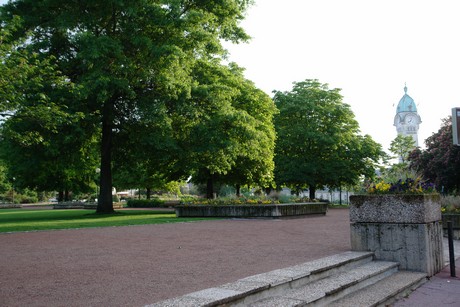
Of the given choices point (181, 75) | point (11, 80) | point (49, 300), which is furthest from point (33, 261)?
point (181, 75)

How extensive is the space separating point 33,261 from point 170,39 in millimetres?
16852

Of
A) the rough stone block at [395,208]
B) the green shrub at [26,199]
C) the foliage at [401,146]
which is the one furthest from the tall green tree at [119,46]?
the green shrub at [26,199]

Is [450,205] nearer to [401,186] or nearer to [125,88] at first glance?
[401,186]

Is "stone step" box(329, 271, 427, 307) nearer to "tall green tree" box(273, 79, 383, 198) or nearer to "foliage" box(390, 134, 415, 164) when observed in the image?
"tall green tree" box(273, 79, 383, 198)

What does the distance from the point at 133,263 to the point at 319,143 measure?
127 ft

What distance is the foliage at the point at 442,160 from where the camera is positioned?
30766 mm

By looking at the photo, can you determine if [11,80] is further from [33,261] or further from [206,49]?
[206,49]

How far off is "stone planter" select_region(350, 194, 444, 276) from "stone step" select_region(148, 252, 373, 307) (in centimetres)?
155

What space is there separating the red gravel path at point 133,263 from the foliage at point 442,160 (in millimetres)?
22790

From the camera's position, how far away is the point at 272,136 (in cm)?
3431

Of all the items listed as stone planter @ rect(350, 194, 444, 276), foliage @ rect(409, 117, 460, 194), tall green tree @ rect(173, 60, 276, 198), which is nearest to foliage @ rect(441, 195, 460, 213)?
stone planter @ rect(350, 194, 444, 276)

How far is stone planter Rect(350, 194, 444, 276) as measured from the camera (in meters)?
8.45

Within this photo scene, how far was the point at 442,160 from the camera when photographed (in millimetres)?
31406

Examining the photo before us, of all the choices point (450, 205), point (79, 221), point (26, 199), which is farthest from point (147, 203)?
point (26, 199)
